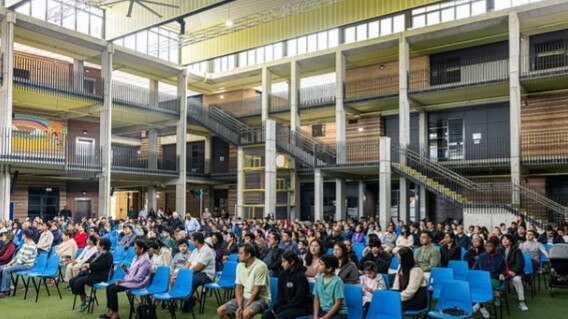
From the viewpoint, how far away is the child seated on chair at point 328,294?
19.0ft

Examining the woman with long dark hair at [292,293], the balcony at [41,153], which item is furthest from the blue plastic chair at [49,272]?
the balcony at [41,153]

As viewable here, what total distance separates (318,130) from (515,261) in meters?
19.7

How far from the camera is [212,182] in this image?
98.1 ft

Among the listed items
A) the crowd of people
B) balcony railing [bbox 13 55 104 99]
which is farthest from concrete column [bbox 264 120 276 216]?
the crowd of people

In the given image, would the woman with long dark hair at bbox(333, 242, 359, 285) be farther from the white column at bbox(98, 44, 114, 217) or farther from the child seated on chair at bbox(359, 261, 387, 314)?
the white column at bbox(98, 44, 114, 217)

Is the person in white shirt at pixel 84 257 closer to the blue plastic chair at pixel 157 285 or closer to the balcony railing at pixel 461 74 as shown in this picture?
the blue plastic chair at pixel 157 285

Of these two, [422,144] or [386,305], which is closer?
[386,305]

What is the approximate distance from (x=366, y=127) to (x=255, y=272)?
20.0 meters

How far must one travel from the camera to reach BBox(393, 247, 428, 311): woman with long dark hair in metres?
6.48

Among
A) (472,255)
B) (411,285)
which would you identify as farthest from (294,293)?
(472,255)

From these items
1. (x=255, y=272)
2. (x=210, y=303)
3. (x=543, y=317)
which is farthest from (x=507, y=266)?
(x=210, y=303)

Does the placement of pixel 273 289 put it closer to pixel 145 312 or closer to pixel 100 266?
pixel 145 312

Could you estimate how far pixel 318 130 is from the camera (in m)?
28.1

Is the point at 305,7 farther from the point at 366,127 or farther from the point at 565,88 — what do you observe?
the point at 565,88
